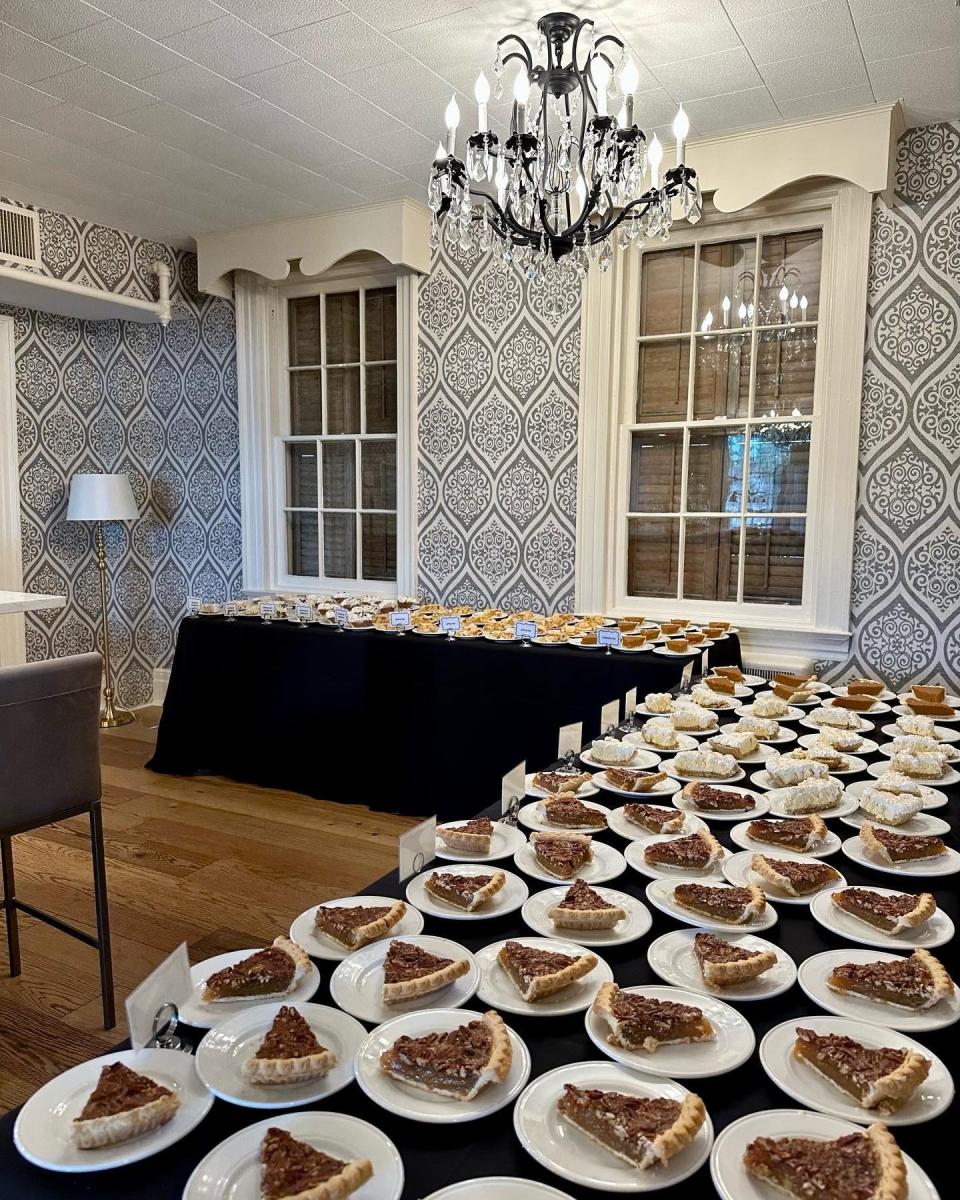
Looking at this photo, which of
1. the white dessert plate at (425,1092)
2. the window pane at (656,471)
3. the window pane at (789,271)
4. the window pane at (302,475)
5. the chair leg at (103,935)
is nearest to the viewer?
the white dessert plate at (425,1092)

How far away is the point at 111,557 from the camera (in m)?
5.16

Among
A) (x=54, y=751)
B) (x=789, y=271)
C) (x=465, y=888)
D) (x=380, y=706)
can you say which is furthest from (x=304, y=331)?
(x=465, y=888)

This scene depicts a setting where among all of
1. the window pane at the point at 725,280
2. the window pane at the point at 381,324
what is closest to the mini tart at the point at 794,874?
the window pane at the point at 725,280

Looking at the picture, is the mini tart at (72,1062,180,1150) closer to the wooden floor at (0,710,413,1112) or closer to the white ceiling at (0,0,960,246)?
the wooden floor at (0,710,413,1112)

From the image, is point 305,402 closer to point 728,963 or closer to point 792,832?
point 792,832

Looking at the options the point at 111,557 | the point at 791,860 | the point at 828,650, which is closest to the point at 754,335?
the point at 828,650

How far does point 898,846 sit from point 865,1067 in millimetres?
579

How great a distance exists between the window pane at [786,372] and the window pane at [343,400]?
2173 millimetres

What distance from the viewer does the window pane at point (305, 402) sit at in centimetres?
486

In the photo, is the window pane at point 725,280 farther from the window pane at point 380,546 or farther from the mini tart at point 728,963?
the mini tart at point 728,963

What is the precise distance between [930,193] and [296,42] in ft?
7.91

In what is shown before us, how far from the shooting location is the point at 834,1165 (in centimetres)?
66

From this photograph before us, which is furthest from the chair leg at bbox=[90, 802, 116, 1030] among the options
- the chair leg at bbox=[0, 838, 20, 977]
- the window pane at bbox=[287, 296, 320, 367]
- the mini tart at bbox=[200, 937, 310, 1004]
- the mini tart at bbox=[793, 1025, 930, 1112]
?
the window pane at bbox=[287, 296, 320, 367]

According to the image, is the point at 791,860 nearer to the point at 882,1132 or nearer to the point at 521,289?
the point at 882,1132
